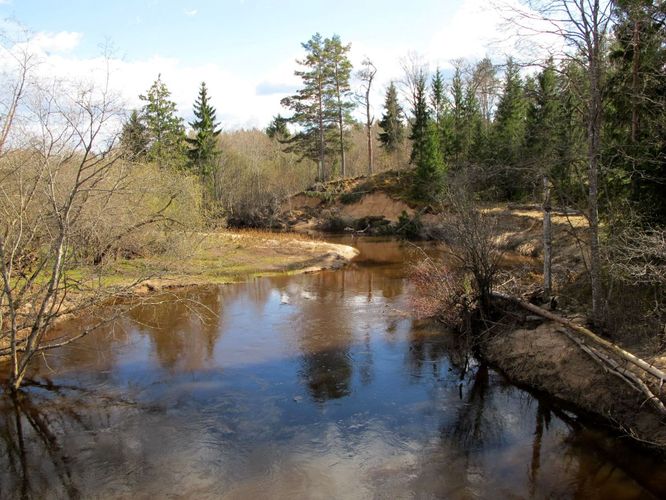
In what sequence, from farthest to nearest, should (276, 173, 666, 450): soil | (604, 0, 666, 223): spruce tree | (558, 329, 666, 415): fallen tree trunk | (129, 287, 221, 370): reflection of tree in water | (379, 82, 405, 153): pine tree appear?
(379, 82, 405, 153): pine tree, (129, 287, 221, 370): reflection of tree in water, (604, 0, 666, 223): spruce tree, (276, 173, 666, 450): soil, (558, 329, 666, 415): fallen tree trunk

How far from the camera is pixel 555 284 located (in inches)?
627

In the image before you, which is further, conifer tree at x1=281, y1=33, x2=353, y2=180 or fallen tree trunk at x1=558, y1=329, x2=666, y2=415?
conifer tree at x1=281, y1=33, x2=353, y2=180

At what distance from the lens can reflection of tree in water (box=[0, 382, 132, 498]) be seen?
8.45 m

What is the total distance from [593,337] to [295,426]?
6.56m

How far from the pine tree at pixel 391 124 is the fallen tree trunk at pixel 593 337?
46372 millimetres

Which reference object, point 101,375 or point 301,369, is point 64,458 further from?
point 301,369

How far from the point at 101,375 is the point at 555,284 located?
13488 mm

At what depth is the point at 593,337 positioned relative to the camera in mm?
10797

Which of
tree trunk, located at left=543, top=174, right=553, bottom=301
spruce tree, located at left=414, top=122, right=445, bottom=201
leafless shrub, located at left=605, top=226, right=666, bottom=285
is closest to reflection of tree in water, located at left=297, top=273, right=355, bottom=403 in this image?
tree trunk, located at left=543, top=174, right=553, bottom=301

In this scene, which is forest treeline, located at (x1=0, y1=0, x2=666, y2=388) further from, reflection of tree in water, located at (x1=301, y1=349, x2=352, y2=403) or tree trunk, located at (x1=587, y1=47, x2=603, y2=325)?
reflection of tree in water, located at (x1=301, y1=349, x2=352, y2=403)

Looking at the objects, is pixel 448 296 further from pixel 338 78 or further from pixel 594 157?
pixel 338 78

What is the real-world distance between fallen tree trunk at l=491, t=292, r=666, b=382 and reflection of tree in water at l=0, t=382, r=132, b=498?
9.98 meters

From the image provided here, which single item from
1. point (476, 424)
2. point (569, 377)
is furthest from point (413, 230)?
point (476, 424)

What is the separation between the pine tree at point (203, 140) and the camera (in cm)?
5003
